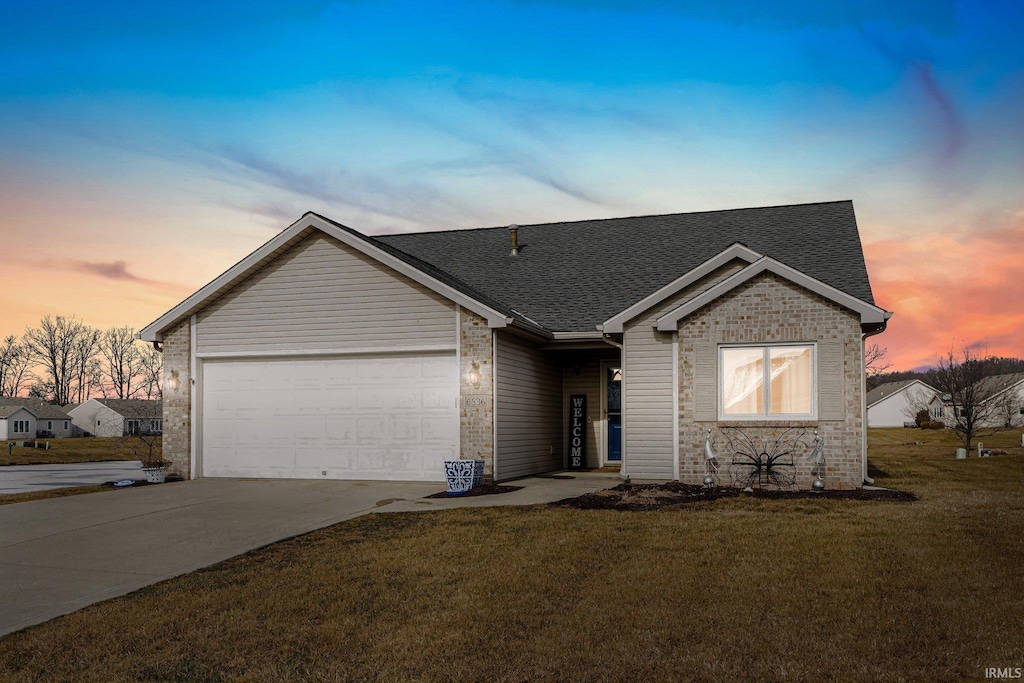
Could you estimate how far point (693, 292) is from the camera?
52.3 ft

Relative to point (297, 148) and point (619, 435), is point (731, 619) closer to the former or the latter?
point (619, 435)

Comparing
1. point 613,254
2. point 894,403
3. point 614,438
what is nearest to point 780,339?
point 614,438

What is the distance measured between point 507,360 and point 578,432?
4521mm

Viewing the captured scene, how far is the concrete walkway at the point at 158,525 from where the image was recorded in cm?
844

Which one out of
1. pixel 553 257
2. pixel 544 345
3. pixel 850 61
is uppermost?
pixel 850 61

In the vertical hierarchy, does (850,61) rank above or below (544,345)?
above

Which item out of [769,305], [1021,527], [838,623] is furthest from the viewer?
[769,305]

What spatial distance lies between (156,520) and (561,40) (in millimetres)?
11662

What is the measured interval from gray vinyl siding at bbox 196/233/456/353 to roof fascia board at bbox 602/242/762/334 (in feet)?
10.7

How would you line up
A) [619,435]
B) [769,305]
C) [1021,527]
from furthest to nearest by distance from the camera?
[619,435] → [769,305] → [1021,527]

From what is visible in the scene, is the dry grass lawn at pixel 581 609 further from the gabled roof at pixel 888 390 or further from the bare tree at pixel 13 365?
the bare tree at pixel 13 365

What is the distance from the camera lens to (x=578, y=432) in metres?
20.1

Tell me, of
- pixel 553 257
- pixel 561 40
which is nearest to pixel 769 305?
pixel 561 40

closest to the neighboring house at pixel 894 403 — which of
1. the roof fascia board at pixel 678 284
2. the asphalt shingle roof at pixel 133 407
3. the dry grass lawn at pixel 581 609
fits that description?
the roof fascia board at pixel 678 284
